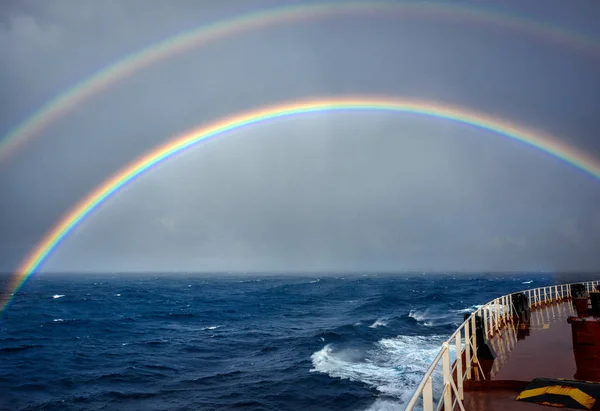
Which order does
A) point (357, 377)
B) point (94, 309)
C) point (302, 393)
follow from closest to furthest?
point (302, 393), point (357, 377), point (94, 309)

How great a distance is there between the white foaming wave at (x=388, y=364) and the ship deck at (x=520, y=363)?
6538 mm

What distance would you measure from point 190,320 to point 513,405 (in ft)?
167

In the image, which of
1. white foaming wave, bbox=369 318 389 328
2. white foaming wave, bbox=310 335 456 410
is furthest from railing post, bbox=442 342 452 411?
white foaming wave, bbox=369 318 389 328

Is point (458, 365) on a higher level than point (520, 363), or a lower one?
higher

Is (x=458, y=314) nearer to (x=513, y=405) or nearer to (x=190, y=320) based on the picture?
(x=190, y=320)

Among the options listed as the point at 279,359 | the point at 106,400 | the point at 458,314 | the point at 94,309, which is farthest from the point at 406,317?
the point at 94,309

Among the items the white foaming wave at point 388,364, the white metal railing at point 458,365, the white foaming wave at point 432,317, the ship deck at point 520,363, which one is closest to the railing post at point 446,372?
the white metal railing at point 458,365

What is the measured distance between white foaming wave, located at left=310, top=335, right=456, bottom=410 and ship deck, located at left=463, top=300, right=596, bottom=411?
654 centimetres

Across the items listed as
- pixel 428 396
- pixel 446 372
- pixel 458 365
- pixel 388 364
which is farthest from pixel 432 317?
pixel 428 396

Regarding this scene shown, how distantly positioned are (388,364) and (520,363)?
16.4 meters

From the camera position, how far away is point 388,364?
25219 mm

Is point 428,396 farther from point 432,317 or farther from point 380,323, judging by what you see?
point 432,317

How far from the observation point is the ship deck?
286 inches

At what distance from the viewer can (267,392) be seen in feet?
68.3
